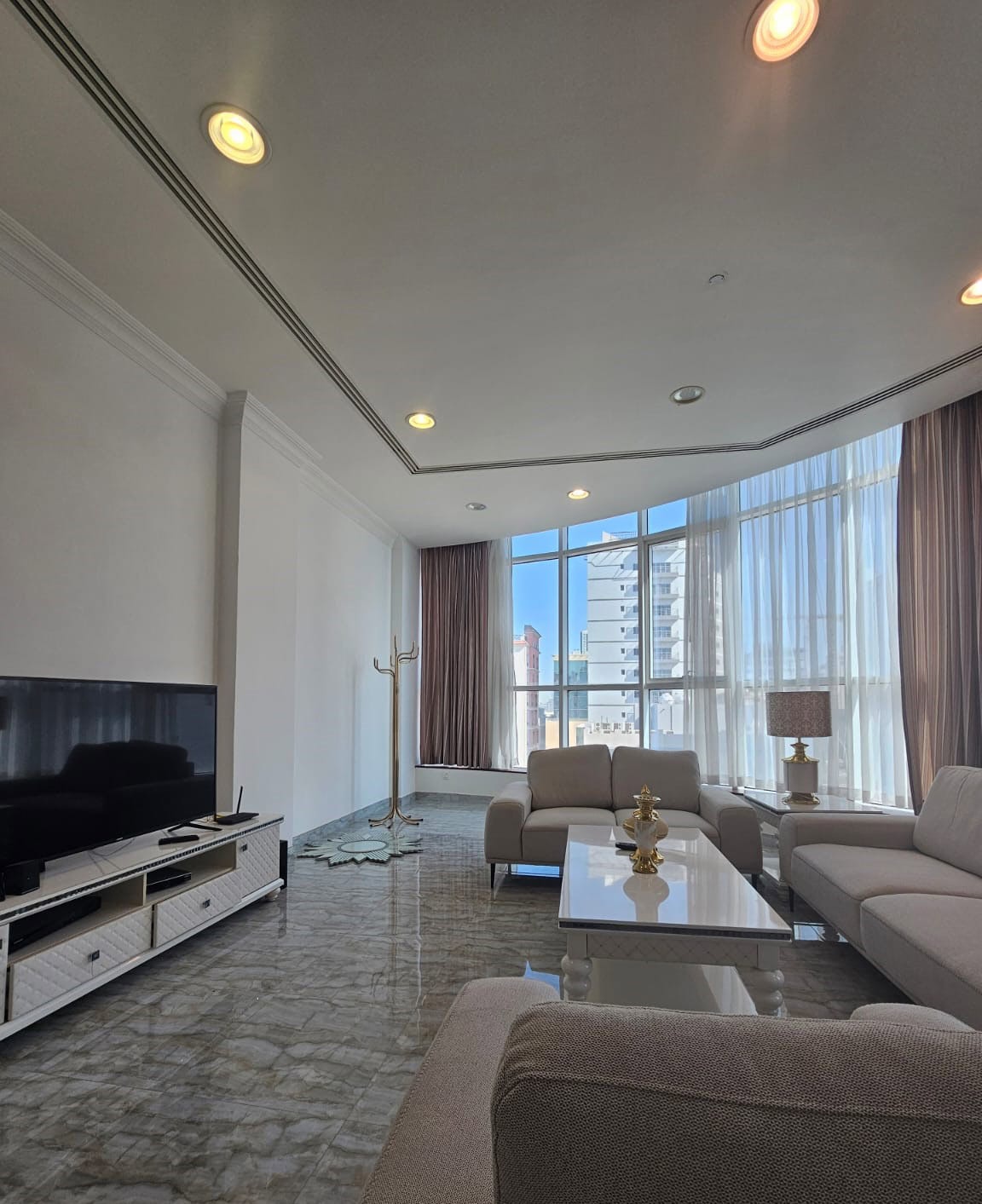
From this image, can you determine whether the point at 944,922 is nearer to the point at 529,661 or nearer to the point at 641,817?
the point at 641,817

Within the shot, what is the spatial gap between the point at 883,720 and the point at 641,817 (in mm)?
2562

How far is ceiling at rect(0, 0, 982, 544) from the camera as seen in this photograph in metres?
1.70

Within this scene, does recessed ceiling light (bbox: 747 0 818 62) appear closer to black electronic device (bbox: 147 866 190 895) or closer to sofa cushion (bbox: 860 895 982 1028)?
sofa cushion (bbox: 860 895 982 1028)

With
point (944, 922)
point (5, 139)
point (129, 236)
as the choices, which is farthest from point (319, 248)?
point (944, 922)

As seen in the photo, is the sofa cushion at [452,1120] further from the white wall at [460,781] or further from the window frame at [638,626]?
the white wall at [460,781]

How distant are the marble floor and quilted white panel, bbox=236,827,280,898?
0.16m

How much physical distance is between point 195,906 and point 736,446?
4098mm

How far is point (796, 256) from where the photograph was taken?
2.51 metres

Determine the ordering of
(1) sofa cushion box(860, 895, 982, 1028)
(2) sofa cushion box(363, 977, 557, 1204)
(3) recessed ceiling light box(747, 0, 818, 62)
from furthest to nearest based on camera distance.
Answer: (1) sofa cushion box(860, 895, 982, 1028) < (3) recessed ceiling light box(747, 0, 818, 62) < (2) sofa cushion box(363, 977, 557, 1204)

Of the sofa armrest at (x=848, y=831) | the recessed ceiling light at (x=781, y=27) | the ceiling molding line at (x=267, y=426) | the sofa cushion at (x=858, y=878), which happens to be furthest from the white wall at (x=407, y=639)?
the recessed ceiling light at (x=781, y=27)

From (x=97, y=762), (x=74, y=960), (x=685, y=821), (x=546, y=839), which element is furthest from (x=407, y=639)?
(x=74, y=960)

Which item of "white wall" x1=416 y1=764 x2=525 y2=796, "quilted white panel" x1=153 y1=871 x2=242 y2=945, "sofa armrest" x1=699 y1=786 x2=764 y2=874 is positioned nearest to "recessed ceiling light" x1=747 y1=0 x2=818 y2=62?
"sofa armrest" x1=699 y1=786 x2=764 y2=874

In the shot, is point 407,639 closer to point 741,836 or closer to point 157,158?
point 741,836

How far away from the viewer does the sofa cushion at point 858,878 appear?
102 inches
